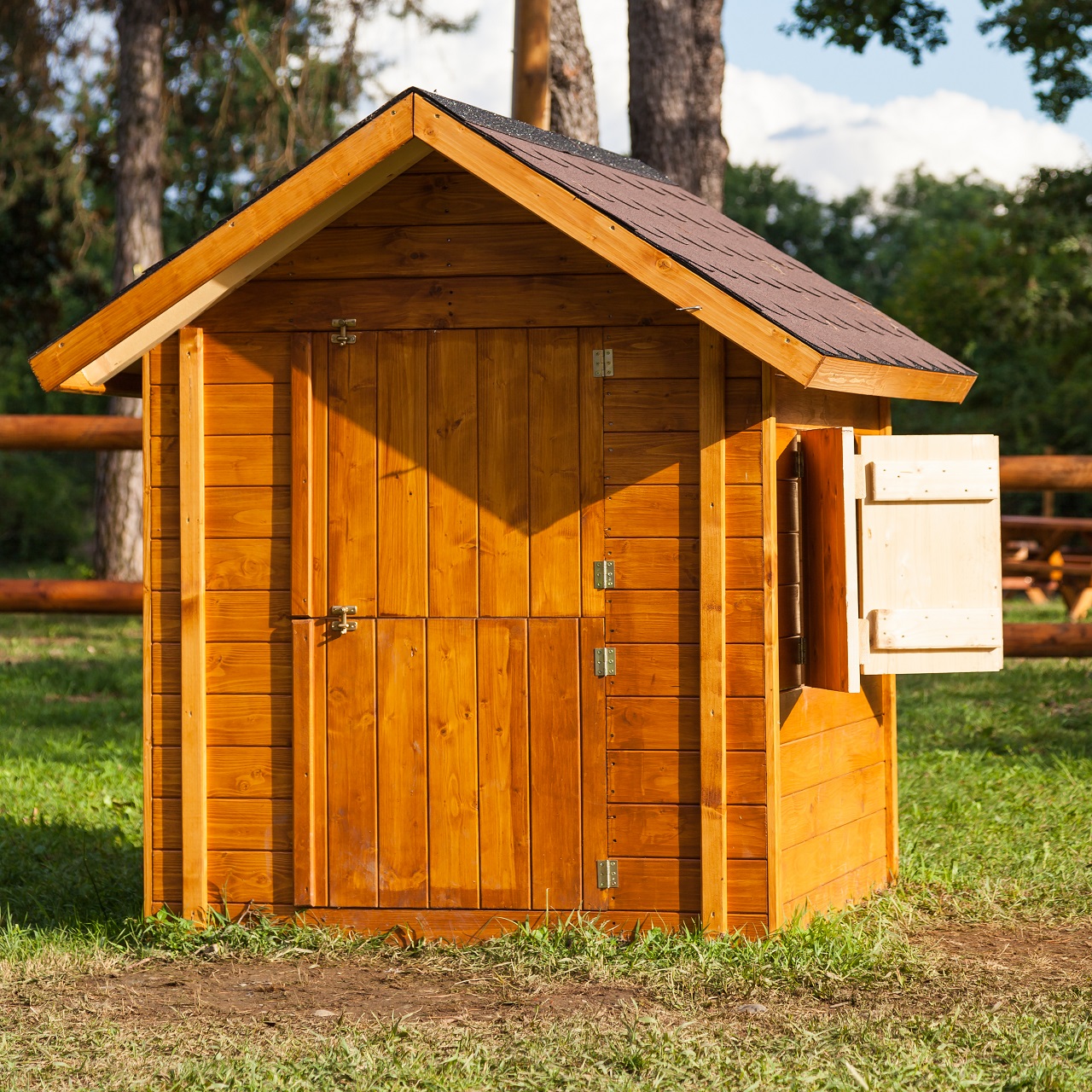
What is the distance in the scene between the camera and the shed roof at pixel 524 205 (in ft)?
17.2

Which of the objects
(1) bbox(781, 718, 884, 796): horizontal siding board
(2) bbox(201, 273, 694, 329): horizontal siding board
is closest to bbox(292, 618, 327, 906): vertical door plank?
(2) bbox(201, 273, 694, 329): horizontal siding board

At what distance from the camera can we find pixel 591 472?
5.73m

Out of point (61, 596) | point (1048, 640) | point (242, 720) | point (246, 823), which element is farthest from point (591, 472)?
point (61, 596)

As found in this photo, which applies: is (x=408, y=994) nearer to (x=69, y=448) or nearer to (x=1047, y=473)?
(x=69, y=448)

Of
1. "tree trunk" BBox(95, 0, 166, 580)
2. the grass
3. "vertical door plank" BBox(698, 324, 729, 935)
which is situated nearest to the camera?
the grass

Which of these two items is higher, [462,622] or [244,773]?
[462,622]

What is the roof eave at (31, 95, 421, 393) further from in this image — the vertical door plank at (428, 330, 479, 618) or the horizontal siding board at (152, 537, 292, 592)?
the horizontal siding board at (152, 537, 292, 592)

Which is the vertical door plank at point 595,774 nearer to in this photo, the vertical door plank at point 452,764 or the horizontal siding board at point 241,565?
the vertical door plank at point 452,764

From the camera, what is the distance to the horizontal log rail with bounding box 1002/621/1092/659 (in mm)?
10539

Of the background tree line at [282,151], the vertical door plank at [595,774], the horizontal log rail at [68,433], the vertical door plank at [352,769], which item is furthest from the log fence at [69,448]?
the vertical door plank at [595,774]

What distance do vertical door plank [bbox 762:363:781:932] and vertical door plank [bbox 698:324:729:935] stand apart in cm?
17

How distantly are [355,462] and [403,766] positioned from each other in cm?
128

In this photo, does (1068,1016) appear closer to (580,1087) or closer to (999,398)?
(580,1087)

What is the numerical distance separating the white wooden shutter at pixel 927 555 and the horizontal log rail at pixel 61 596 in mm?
6552
